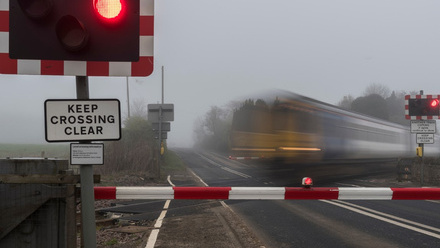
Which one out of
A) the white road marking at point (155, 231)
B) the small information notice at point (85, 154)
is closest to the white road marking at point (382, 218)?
the white road marking at point (155, 231)

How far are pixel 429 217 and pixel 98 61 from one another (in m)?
8.09

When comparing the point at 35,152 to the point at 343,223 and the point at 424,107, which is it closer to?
the point at 424,107

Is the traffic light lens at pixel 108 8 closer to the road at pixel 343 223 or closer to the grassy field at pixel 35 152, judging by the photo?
Result: the road at pixel 343 223

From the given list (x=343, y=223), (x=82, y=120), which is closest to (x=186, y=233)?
(x=343, y=223)

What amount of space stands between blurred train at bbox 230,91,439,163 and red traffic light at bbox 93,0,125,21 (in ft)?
32.6

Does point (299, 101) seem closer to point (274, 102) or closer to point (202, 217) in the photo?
point (274, 102)

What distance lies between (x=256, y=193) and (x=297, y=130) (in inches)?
337

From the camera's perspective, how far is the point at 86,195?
116 inches

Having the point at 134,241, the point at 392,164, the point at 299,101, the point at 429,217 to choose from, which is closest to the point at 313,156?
the point at 299,101

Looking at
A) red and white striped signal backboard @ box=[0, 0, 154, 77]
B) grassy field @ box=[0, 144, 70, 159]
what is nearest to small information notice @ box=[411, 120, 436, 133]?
red and white striped signal backboard @ box=[0, 0, 154, 77]

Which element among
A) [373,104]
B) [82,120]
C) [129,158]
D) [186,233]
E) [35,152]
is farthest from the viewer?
[373,104]

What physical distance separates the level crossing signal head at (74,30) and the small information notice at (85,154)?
27.9 inches

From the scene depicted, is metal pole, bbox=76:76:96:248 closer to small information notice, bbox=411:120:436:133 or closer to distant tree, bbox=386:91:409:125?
small information notice, bbox=411:120:436:133

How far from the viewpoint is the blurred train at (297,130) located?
1222 centimetres
